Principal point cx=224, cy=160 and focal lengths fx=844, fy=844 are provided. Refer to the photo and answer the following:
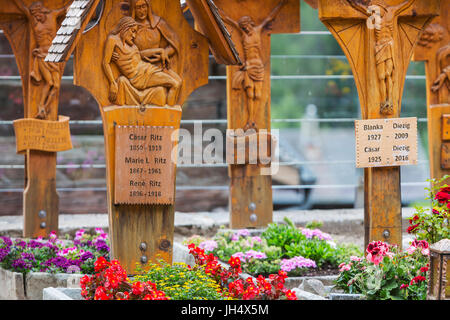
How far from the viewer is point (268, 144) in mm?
10672

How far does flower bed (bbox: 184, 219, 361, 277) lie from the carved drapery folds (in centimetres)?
207

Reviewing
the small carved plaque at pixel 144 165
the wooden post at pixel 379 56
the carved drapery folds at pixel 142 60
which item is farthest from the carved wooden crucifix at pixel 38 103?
the wooden post at pixel 379 56

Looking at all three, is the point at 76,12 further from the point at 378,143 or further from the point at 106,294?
the point at 378,143

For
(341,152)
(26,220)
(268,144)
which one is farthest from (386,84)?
(341,152)

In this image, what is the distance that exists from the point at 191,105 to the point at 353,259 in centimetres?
952

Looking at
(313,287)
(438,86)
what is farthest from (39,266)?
(438,86)

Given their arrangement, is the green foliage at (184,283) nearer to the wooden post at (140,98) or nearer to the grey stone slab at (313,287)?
the wooden post at (140,98)

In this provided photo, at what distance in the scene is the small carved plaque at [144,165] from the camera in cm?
734

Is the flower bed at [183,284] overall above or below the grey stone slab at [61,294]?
above

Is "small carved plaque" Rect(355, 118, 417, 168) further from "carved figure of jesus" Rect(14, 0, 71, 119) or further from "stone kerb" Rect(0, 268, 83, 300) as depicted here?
"carved figure of jesus" Rect(14, 0, 71, 119)

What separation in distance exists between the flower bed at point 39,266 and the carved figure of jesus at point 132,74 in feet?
5.54

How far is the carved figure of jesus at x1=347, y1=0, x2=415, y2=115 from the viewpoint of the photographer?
851cm

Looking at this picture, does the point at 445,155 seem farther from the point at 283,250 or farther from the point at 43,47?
the point at 43,47
